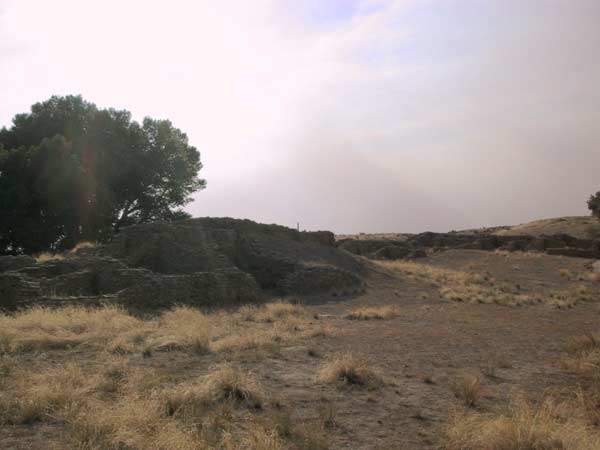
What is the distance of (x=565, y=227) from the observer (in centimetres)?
5759

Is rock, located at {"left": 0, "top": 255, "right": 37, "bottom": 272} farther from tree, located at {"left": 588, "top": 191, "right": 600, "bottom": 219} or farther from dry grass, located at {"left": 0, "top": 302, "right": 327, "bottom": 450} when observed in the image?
tree, located at {"left": 588, "top": 191, "right": 600, "bottom": 219}

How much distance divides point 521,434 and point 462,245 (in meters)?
37.1

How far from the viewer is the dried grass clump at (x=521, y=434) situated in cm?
420

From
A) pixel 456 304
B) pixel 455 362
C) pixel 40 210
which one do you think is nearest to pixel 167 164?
pixel 40 210

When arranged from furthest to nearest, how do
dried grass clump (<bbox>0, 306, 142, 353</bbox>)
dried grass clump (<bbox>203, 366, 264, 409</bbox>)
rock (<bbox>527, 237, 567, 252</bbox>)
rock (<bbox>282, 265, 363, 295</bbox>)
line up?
1. rock (<bbox>527, 237, 567, 252</bbox>)
2. rock (<bbox>282, 265, 363, 295</bbox>)
3. dried grass clump (<bbox>0, 306, 142, 353</bbox>)
4. dried grass clump (<bbox>203, 366, 264, 409</bbox>)

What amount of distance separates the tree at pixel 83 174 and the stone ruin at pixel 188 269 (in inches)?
388

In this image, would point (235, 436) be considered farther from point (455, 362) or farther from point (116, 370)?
point (455, 362)

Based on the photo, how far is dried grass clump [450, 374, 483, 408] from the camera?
581 cm

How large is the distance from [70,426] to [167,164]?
31146mm

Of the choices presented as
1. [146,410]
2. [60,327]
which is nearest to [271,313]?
[60,327]

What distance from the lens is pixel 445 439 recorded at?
4617 mm

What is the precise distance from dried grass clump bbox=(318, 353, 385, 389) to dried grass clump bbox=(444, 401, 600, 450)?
1800 millimetres

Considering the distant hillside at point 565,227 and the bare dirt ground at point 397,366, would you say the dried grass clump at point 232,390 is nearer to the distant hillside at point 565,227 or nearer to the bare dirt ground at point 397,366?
the bare dirt ground at point 397,366

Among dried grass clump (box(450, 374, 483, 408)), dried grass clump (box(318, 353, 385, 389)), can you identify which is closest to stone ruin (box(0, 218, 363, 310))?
dried grass clump (box(318, 353, 385, 389))
